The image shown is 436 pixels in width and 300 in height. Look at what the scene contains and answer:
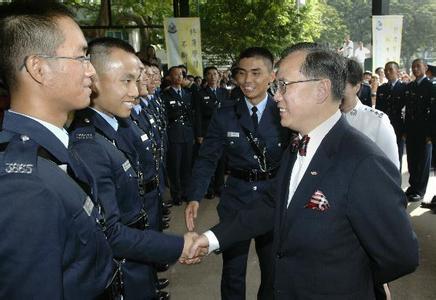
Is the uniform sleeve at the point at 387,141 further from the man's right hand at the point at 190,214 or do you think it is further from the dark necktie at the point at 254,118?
the man's right hand at the point at 190,214

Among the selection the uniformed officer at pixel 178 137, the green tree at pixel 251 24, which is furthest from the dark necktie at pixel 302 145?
the green tree at pixel 251 24

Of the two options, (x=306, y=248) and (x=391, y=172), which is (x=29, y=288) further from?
(x=391, y=172)

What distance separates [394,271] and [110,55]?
190 centimetres

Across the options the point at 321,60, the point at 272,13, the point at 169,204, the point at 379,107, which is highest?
the point at 272,13

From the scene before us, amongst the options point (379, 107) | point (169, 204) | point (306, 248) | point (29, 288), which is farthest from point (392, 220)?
point (379, 107)

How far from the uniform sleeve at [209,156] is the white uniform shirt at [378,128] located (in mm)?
1085

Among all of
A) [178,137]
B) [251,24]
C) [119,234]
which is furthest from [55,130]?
[251,24]

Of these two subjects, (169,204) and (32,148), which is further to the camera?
(169,204)

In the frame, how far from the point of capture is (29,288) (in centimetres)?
119

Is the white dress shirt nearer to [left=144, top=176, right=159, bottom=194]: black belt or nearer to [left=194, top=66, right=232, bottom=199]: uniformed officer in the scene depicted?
[left=144, top=176, right=159, bottom=194]: black belt

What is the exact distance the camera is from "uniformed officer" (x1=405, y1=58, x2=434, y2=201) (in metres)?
6.29

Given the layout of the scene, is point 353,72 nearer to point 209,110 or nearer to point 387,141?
point 387,141

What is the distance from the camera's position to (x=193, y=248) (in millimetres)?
2285

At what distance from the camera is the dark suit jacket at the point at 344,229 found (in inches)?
63.7
